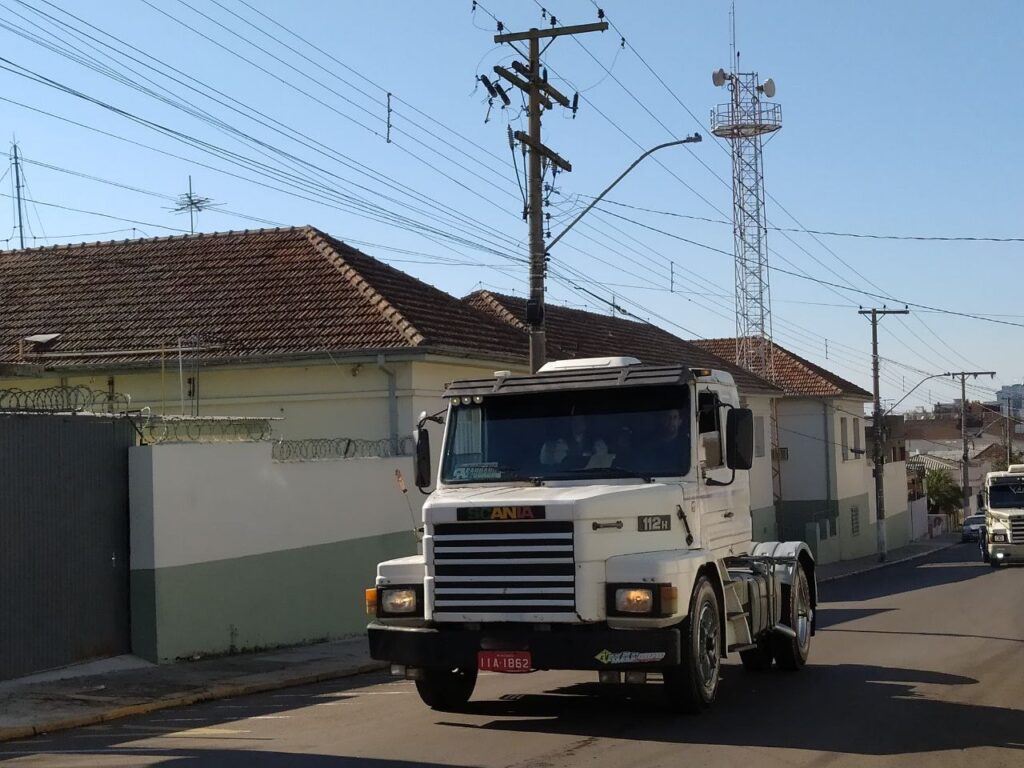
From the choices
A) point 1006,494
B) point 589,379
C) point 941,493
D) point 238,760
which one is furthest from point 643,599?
point 941,493

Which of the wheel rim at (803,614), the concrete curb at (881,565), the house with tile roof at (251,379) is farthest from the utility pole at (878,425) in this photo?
the wheel rim at (803,614)

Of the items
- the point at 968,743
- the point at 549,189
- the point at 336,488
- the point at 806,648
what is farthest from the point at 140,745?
the point at 549,189

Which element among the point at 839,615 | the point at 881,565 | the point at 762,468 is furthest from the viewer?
the point at 881,565

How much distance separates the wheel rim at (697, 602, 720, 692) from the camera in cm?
1059

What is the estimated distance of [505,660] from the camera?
10141mm

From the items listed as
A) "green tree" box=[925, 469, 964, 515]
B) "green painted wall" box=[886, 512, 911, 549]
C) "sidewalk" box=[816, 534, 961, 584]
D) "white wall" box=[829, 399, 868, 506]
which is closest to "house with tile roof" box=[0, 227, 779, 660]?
"sidewalk" box=[816, 534, 961, 584]

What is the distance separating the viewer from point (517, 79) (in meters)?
21.8

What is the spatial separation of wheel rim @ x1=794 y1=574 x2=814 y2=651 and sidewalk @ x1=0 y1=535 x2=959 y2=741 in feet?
17.6

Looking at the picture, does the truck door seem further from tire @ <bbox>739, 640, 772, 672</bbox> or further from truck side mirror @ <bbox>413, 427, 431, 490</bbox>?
truck side mirror @ <bbox>413, 427, 431, 490</bbox>

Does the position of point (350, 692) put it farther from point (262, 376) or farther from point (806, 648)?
point (262, 376)

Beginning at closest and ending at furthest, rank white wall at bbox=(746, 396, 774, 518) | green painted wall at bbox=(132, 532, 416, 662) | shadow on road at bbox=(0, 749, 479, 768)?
shadow on road at bbox=(0, 749, 479, 768) < green painted wall at bbox=(132, 532, 416, 662) < white wall at bbox=(746, 396, 774, 518)

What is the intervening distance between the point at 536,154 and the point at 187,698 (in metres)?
11.3

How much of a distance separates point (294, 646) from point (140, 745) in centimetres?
776

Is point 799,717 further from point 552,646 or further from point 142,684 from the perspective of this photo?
point 142,684
